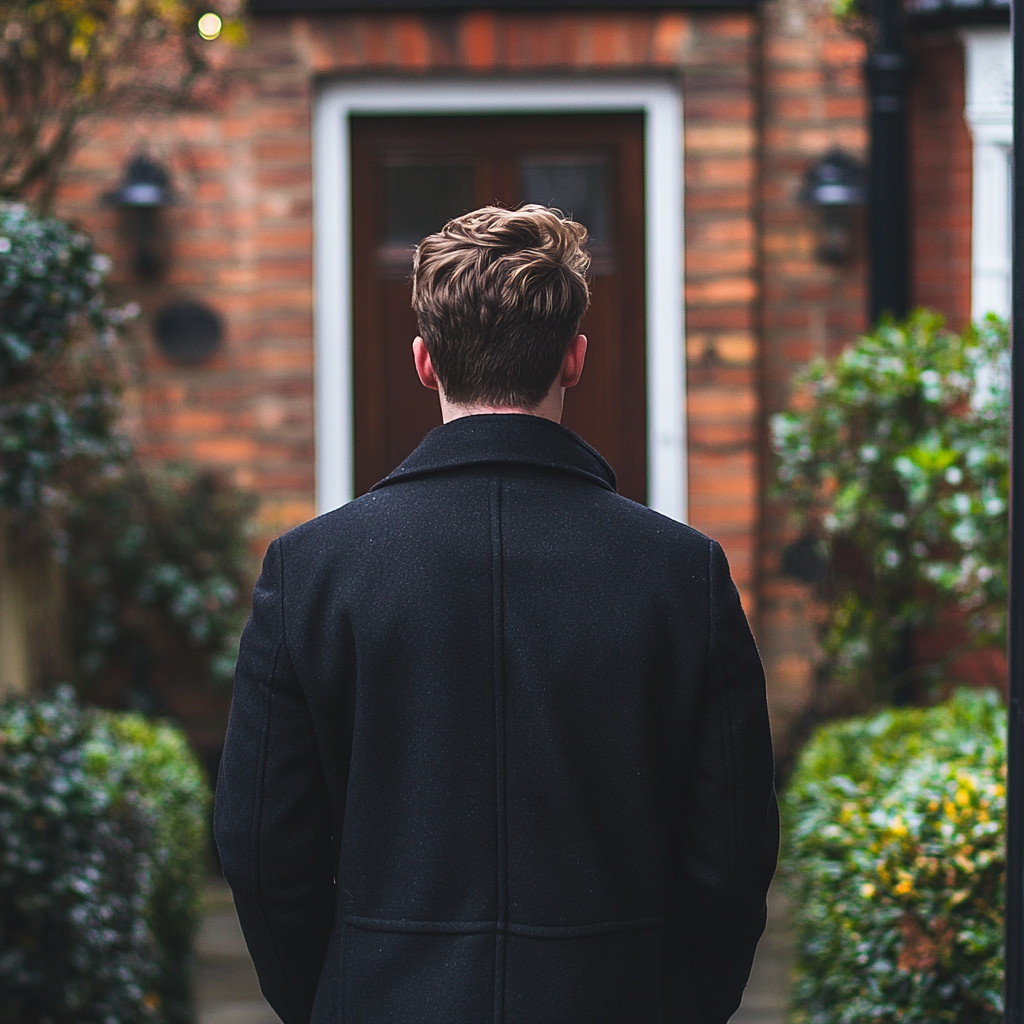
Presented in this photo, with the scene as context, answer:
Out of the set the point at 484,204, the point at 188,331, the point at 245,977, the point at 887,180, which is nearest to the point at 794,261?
the point at 887,180

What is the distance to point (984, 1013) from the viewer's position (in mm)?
2828

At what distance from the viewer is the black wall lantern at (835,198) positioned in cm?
532

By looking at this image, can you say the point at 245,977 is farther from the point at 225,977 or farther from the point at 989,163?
the point at 989,163

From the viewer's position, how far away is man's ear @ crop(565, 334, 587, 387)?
5.63 ft

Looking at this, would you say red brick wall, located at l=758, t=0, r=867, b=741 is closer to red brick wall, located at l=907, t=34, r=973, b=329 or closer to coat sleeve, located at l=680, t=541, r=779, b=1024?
red brick wall, located at l=907, t=34, r=973, b=329

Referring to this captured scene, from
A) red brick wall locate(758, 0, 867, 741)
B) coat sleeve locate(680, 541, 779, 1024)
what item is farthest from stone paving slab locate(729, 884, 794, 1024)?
coat sleeve locate(680, 541, 779, 1024)

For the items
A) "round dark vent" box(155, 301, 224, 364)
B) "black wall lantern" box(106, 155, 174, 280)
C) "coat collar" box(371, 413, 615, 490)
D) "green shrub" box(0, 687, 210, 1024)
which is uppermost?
"black wall lantern" box(106, 155, 174, 280)

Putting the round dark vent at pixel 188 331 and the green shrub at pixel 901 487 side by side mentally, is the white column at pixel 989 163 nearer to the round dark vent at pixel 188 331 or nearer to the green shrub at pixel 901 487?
the green shrub at pixel 901 487

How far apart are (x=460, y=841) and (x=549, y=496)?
0.41 metres

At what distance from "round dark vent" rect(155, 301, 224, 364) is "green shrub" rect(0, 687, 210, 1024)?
214 centimetres

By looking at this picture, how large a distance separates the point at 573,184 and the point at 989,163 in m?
1.59

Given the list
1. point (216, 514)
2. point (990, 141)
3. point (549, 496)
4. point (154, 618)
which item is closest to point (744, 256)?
point (990, 141)

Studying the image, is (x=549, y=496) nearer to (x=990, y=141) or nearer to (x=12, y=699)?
(x=12, y=699)

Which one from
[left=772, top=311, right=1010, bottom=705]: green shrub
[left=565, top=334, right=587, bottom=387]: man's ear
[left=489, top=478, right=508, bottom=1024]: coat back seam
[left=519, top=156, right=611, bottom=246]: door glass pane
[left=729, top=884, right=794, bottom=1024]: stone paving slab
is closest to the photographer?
[left=489, top=478, right=508, bottom=1024]: coat back seam
